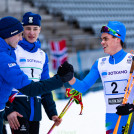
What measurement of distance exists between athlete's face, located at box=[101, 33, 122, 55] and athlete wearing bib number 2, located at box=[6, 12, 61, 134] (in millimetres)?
704

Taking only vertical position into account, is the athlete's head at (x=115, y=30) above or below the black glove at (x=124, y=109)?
above

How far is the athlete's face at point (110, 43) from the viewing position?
325cm

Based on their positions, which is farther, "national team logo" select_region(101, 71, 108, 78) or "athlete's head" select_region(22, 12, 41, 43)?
"athlete's head" select_region(22, 12, 41, 43)

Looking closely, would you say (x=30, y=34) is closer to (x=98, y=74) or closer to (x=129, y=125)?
(x=98, y=74)

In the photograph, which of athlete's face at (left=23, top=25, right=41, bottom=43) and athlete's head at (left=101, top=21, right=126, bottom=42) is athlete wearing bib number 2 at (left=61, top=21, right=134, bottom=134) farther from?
athlete's face at (left=23, top=25, right=41, bottom=43)

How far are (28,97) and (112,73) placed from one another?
873 millimetres

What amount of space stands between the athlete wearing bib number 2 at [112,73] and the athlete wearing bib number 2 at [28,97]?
43 cm

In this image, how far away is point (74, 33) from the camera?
43.6 feet

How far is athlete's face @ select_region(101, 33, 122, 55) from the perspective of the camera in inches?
128

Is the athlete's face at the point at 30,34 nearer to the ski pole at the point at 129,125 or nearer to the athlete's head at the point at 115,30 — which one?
the athlete's head at the point at 115,30

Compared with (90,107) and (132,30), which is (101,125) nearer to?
(90,107)

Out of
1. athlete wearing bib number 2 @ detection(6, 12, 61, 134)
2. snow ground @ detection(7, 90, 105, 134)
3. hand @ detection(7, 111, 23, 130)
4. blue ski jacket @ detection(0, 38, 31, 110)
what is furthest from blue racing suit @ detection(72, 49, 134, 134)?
snow ground @ detection(7, 90, 105, 134)

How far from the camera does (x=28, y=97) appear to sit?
3.27 m

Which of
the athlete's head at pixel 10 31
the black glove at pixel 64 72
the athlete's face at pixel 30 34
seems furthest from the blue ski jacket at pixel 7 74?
the athlete's face at pixel 30 34
